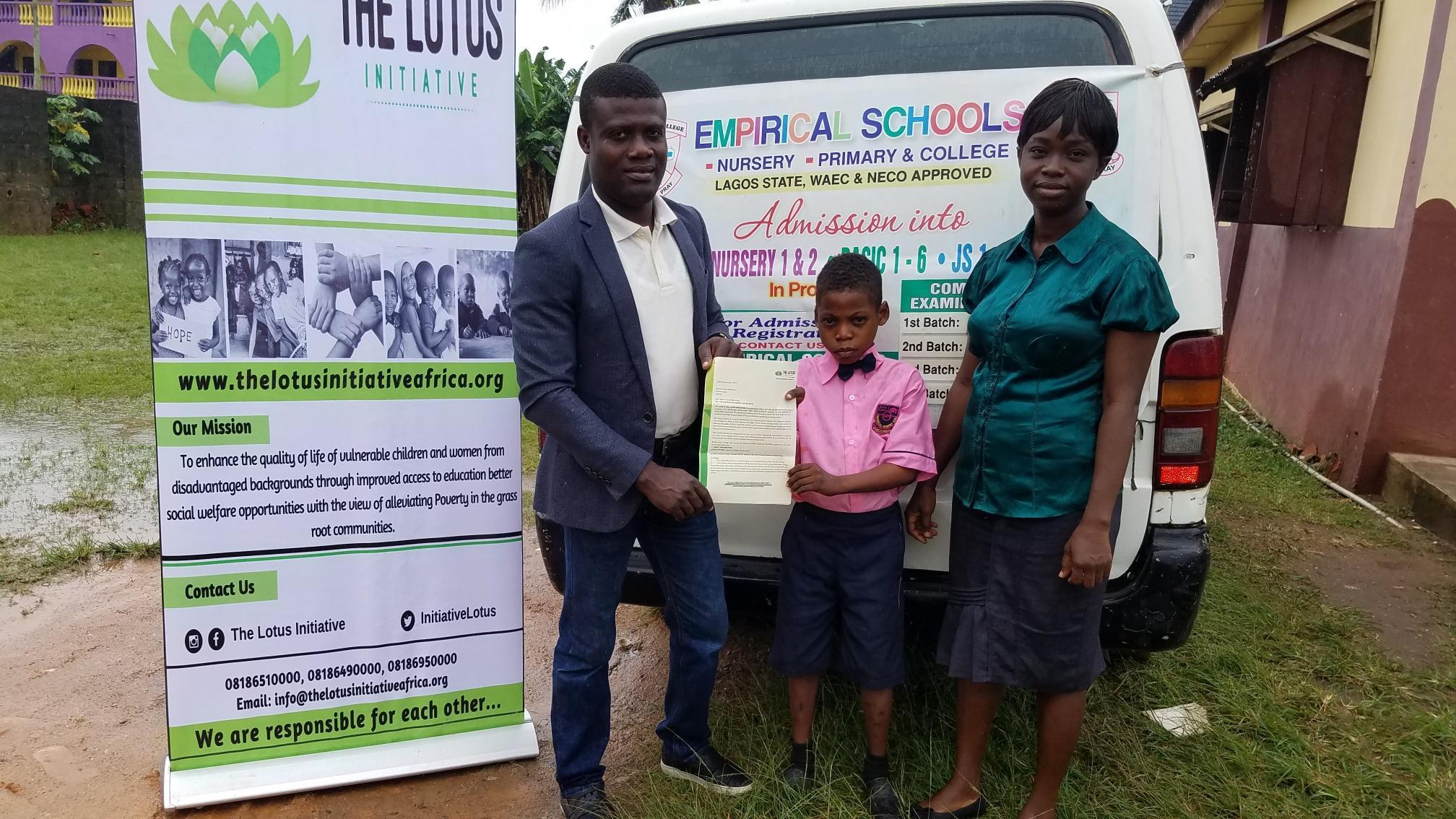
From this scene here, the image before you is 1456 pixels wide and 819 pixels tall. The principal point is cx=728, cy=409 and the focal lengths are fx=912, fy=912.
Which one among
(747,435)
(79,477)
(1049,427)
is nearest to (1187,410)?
(1049,427)

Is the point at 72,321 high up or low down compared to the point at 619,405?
down

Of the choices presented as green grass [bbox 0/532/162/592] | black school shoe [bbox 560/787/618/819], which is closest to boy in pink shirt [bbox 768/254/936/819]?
black school shoe [bbox 560/787/618/819]

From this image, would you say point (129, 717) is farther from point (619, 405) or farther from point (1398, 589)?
point (1398, 589)

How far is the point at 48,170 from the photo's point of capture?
17.9 m

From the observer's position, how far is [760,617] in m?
2.69

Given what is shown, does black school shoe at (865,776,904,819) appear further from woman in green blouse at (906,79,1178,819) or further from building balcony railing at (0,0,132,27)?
building balcony railing at (0,0,132,27)

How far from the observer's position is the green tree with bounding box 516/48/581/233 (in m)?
13.6

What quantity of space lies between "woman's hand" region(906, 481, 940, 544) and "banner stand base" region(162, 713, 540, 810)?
133 centimetres

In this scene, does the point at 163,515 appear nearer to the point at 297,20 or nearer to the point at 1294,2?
the point at 297,20

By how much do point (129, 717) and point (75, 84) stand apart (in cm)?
3225

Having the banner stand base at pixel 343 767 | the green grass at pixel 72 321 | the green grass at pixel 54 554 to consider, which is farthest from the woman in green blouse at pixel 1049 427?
the green grass at pixel 72 321

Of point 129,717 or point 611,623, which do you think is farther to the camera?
point 129,717

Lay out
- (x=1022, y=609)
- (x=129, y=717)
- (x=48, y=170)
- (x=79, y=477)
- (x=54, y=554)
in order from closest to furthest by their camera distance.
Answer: (x=1022, y=609) → (x=129, y=717) → (x=54, y=554) → (x=79, y=477) → (x=48, y=170)

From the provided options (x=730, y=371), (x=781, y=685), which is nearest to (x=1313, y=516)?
(x=781, y=685)
